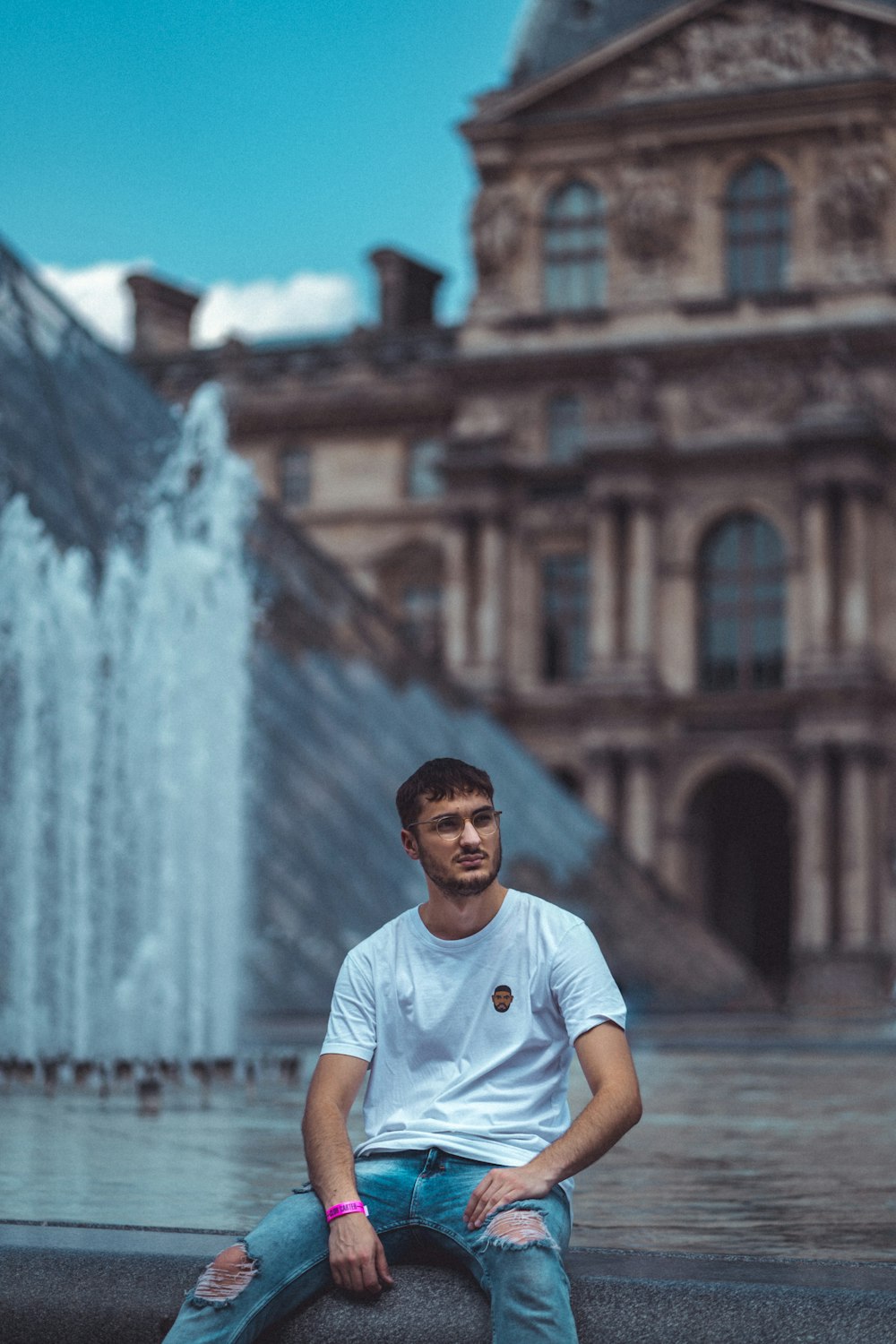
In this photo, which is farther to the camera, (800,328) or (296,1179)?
(800,328)

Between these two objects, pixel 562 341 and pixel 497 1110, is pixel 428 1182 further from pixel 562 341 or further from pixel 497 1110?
pixel 562 341

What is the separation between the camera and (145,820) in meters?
16.7

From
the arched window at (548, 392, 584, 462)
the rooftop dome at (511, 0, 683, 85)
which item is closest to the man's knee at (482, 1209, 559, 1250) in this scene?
the arched window at (548, 392, 584, 462)

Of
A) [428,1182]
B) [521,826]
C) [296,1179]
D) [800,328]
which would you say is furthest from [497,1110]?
[800,328]

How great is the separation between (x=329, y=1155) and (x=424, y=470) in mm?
36094

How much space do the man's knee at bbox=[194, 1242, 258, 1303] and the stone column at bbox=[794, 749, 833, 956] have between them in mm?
30932

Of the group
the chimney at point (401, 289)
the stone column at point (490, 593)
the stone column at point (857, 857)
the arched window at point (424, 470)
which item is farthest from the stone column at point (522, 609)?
the chimney at point (401, 289)

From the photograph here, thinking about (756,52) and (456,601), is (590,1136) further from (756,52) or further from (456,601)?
(756,52)

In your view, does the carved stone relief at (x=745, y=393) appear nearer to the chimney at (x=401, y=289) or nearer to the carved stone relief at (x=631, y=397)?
the carved stone relief at (x=631, y=397)

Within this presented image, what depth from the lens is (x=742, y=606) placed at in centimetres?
3650

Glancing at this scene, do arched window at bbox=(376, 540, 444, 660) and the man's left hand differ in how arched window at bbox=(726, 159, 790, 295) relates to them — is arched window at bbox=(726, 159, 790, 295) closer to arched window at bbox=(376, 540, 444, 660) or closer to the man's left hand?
arched window at bbox=(376, 540, 444, 660)

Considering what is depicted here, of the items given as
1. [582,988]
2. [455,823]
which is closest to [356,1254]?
[582,988]

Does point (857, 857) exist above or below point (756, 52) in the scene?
below

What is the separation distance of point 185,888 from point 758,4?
968 inches
